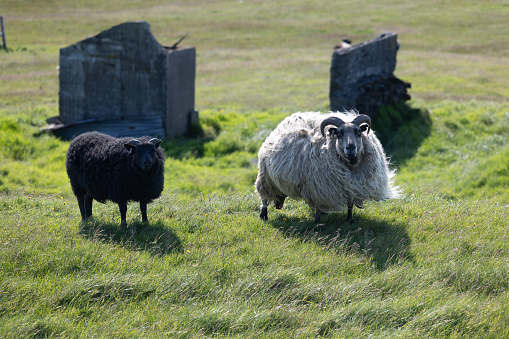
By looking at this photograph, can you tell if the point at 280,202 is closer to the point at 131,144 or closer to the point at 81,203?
the point at 131,144

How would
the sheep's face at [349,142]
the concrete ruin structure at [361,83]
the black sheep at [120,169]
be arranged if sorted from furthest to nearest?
the concrete ruin structure at [361,83] < the black sheep at [120,169] < the sheep's face at [349,142]

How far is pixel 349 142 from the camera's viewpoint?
8.38 m

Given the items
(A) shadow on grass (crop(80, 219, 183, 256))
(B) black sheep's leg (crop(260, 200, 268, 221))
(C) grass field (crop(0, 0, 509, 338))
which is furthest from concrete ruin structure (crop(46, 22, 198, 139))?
(A) shadow on grass (crop(80, 219, 183, 256))

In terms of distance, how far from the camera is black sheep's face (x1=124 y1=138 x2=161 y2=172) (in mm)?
8376

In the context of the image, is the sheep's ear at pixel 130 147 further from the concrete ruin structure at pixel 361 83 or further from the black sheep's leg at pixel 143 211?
the concrete ruin structure at pixel 361 83

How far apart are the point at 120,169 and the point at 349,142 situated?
3.74 metres

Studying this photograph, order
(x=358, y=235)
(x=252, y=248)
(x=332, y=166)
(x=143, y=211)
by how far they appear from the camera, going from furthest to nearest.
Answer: (x=143, y=211) < (x=332, y=166) < (x=358, y=235) < (x=252, y=248)

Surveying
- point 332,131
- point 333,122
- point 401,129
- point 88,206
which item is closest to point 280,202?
point 332,131

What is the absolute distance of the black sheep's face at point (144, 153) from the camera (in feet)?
27.5

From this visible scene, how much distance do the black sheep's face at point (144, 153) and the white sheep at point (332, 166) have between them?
2186 mm

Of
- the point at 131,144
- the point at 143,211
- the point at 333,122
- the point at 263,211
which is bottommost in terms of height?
the point at 263,211

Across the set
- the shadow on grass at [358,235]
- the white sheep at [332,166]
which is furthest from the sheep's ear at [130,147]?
the shadow on grass at [358,235]

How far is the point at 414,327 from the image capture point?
18.6 feet

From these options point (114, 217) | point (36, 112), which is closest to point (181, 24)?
point (36, 112)
